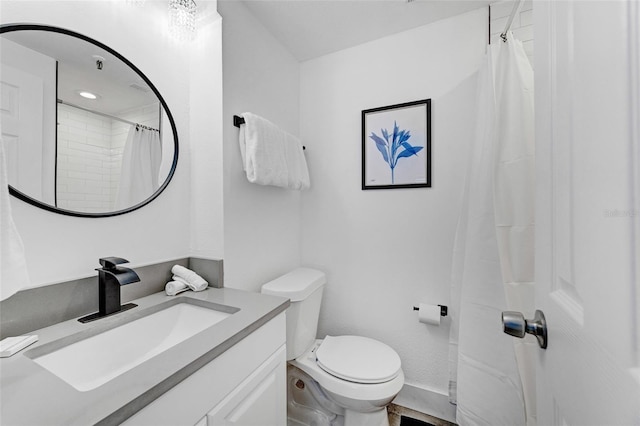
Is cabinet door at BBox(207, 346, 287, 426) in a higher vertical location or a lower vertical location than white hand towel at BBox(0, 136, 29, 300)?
lower

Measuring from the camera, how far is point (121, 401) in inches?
19.5

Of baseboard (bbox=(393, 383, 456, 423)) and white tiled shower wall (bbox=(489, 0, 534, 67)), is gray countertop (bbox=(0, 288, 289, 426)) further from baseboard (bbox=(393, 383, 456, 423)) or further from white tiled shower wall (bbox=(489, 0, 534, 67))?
white tiled shower wall (bbox=(489, 0, 534, 67))

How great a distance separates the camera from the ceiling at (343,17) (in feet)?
4.64

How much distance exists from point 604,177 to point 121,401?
858mm

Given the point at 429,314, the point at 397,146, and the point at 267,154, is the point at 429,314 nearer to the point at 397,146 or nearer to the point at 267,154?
the point at 397,146

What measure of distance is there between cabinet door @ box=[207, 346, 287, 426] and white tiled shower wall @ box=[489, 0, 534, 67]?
1872mm

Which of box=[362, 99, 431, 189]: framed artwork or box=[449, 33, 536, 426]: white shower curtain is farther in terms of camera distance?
box=[362, 99, 431, 189]: framed artwork

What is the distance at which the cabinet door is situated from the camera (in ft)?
2.43

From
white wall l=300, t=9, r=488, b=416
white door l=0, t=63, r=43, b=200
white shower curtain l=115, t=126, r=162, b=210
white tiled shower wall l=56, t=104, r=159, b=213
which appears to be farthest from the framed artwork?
white door l=0, t=63, r=43, b=200

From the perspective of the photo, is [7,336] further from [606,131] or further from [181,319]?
[606,131]

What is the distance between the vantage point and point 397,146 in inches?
64.9

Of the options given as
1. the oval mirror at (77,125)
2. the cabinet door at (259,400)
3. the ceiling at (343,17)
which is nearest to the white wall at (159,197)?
the oval mirror at (77,125)

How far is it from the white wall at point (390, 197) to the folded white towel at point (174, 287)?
3.08ft

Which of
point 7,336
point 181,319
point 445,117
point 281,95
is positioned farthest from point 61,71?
point 445,117
